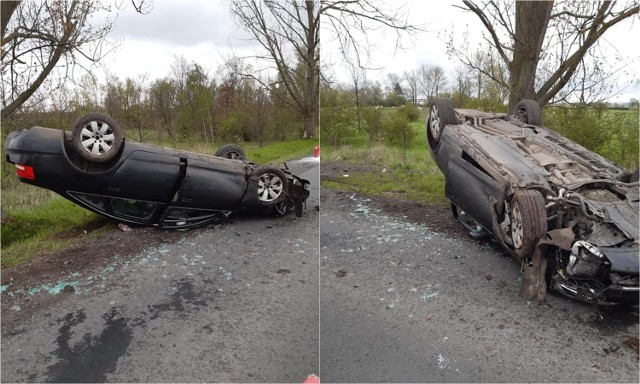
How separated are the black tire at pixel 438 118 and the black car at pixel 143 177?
1.29 metres

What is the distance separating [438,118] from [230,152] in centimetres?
191

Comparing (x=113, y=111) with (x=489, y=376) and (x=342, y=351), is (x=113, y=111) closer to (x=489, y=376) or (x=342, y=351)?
(x=342, y=351)

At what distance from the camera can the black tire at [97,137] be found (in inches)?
122

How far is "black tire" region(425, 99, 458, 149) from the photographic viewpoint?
4.13 m

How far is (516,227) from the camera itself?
9.14 ft

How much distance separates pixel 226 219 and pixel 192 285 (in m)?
1.61

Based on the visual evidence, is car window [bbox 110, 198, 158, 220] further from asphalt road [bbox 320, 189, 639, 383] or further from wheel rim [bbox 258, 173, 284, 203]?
asphalt road [bbox 320, 189, 639, 383]

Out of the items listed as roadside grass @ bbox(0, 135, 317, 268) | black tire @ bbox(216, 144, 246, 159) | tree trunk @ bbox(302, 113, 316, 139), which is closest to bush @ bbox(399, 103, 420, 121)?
roadside grass @ bbox(0, 135, 317, 268)

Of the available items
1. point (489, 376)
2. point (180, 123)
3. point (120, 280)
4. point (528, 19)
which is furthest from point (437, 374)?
point (528, 19)

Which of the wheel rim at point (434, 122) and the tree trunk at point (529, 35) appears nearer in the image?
the tree trunk at point (529, 35)

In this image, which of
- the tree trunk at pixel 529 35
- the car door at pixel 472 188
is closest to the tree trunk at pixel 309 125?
the car door at pixel 472 188

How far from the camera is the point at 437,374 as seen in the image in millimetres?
2006

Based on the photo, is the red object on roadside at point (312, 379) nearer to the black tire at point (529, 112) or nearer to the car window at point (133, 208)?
the car window at point (133, 208)

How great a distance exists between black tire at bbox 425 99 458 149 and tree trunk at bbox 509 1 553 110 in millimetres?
778
